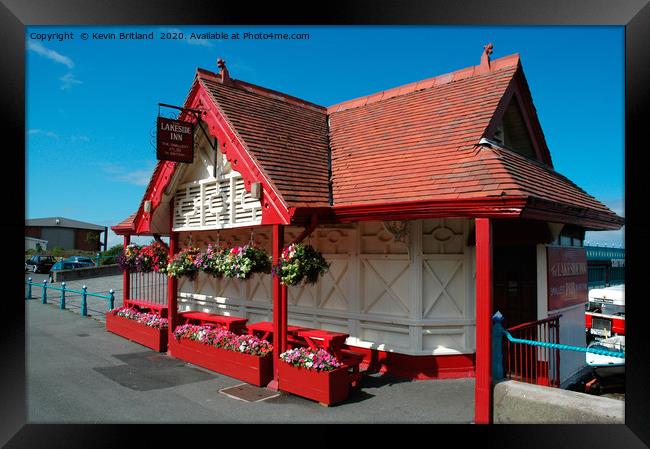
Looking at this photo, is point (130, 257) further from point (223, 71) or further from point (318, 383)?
point (318, 383)

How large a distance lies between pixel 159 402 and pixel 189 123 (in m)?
5.58

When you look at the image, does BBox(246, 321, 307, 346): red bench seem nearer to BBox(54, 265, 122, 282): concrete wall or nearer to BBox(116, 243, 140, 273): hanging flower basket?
BBox(116, 243, 140, 273): hanging flower basket

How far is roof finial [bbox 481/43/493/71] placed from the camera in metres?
9.42

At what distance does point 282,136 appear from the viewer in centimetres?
973

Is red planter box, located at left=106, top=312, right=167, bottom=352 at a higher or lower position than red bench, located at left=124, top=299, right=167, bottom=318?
lower

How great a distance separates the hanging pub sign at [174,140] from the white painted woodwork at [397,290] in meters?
3.23

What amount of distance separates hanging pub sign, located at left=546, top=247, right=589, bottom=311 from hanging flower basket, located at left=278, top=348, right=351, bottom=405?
3823 mm

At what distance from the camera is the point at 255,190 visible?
7.85 m

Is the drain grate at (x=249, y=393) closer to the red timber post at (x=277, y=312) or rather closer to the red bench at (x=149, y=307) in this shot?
the red timber post at (x=277, y=312)

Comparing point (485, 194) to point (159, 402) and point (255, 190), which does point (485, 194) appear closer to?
point (255, 190)

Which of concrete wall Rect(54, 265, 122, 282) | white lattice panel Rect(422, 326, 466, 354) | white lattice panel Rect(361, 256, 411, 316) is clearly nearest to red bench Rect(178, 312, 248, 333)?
white lattice panel Rect(361, 256, 411, 316)
